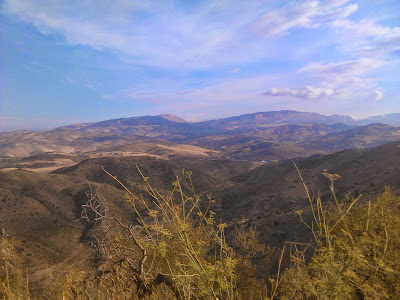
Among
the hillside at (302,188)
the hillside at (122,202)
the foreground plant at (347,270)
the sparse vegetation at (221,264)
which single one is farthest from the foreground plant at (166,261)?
the hillside at (302,188)

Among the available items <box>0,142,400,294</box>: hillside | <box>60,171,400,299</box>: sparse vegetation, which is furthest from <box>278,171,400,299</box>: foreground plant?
<box>0,142,400,294</box>: hillside

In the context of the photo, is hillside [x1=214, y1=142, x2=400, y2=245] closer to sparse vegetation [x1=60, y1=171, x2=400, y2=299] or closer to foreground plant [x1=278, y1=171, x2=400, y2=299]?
sparse vegetation [x1=60, y1=171, x2=400, y2=299]

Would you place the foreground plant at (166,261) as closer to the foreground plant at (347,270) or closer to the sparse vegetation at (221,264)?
the sparse vegetation at (221,264)

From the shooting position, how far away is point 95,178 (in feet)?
219

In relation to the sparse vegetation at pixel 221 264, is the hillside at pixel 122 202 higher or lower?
lower

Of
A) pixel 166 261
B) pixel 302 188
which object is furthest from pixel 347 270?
pixel 302 188

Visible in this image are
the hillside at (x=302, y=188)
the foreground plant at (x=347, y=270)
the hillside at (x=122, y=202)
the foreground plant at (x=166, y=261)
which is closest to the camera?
the foreground plant at (x=347, y=270)

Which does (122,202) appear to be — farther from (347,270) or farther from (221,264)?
(347,270)

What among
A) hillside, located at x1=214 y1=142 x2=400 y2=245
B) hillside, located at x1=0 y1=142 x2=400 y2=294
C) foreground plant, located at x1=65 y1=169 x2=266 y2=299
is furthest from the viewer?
hillside, located at x1=214 y1=142 x2=400 y2=245

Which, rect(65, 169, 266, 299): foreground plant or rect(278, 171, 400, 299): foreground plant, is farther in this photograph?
rect(65, 169, 266, 299): foreground plant

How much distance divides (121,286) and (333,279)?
140 inches

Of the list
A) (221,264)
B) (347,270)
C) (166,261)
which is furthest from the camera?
(166,261)

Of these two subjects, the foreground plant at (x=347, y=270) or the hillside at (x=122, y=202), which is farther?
the hillside at (x=122, y=202)

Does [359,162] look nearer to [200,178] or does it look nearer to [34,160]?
[200,178]
